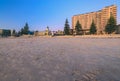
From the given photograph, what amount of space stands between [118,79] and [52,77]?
6.68 ft

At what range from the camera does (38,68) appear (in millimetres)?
6703

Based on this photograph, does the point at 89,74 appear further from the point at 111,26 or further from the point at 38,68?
the point at 111,26

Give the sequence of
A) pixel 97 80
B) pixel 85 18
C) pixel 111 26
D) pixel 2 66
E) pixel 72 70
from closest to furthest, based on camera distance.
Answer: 1. pixel 97 80
2. pixel 72 70
3. pixel 2 66
4. pixel 111 26
5. pixel 85 18

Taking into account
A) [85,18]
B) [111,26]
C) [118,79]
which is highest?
[85,18]

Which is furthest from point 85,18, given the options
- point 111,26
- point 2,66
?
point 2,66

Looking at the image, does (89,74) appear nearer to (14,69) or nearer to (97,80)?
(97,80)

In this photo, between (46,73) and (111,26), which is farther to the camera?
(111,26)

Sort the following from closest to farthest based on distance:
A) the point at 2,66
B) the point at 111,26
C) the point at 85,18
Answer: the point at 2,66
the point at 111,26
the point at 85,18

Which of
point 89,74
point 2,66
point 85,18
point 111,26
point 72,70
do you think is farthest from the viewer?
point 85,18

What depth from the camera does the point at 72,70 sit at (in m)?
6.47

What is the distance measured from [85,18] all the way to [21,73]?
125 meters

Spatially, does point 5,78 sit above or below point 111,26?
below

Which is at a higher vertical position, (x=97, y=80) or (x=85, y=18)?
(x=85, y=18)

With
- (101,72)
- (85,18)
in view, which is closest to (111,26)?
(101,72)
